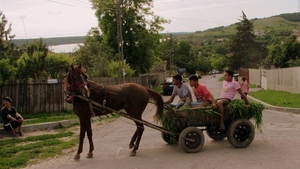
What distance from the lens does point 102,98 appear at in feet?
30.9

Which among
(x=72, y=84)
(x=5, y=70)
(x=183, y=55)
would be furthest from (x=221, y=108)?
(x=183, y=55)

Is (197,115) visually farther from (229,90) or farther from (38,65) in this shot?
(38,65)

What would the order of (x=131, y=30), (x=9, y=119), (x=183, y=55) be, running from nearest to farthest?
1. (x=9, y=119)
2. (x=131, y=30)
3. (x=183, y=55)

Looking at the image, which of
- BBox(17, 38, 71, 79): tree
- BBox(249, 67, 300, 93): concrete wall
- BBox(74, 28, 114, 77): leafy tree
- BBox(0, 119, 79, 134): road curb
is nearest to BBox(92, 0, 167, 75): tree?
BBox(74, 28, 114, 77): leafy tree

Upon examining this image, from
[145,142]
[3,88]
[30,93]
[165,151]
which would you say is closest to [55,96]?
[30,93]

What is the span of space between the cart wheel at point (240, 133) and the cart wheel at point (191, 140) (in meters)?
0.79

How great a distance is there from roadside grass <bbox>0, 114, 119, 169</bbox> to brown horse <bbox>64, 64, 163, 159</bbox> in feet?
4.11

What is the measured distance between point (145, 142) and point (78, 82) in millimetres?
2997

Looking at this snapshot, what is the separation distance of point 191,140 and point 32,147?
4558 millimetres

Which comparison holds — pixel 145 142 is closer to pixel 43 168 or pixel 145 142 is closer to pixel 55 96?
pixel 43 168

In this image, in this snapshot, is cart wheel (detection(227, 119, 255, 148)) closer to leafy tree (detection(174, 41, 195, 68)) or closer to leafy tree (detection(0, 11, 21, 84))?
leafy tree (detection(0, 11, 21, 84))

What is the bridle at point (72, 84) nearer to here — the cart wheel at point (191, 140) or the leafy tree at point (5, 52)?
the cart wheel at point (191, 140)

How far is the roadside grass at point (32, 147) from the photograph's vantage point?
8935mm

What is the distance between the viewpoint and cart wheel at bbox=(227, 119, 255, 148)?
934cm
